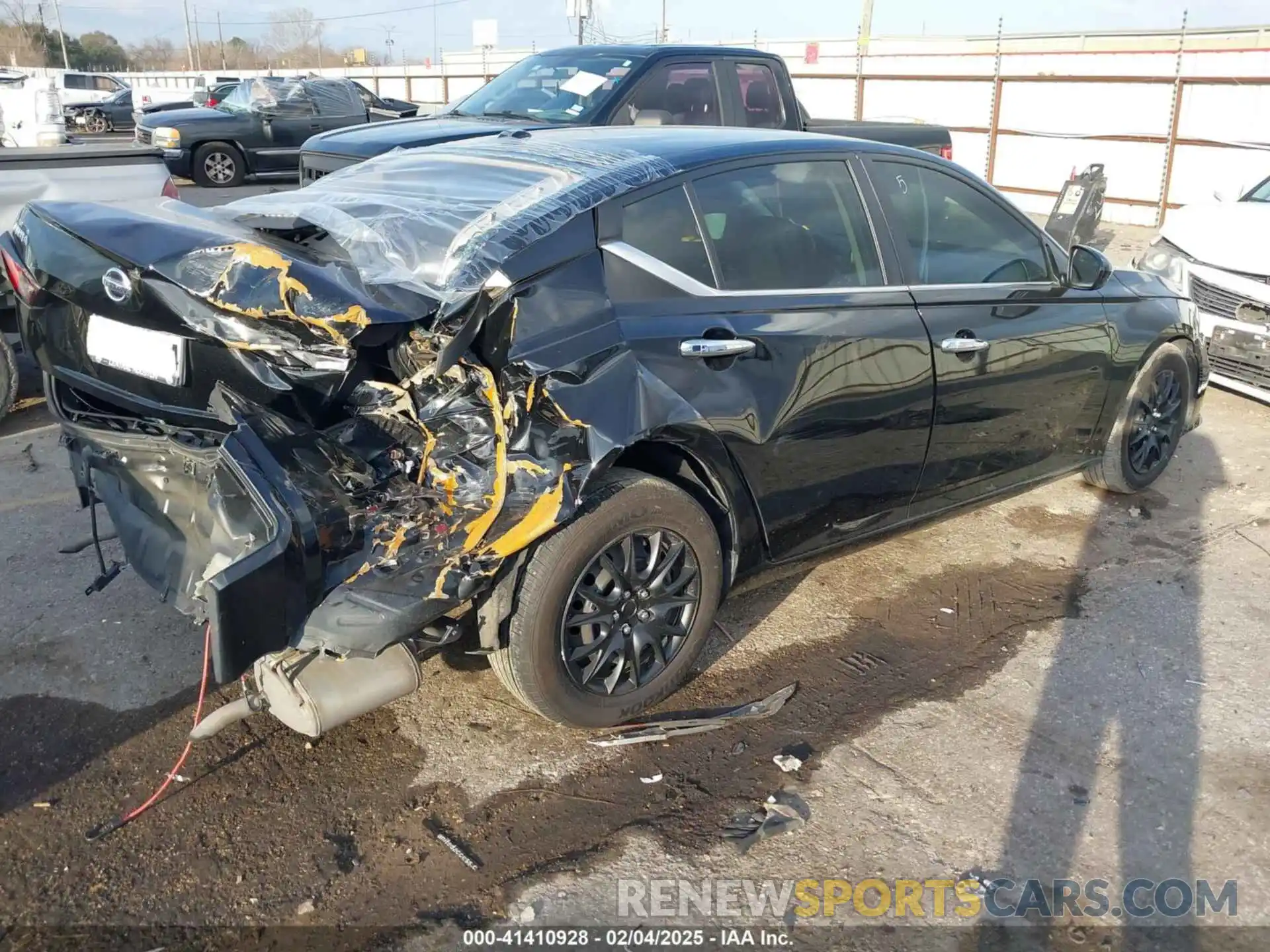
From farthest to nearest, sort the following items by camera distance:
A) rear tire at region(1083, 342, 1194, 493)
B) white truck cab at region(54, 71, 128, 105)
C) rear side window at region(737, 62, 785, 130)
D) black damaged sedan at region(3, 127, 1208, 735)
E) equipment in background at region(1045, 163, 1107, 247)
Result: white truck cab at region(54, 71, 128, 105) < equipment in background at region(1045, 163, 1107, 247) < rear side window at region(737, 62, 785, 130) < rear tire at region(1083, 342, 1194, 493) < black damaged sedan at region(3, 127, 1208, 735)

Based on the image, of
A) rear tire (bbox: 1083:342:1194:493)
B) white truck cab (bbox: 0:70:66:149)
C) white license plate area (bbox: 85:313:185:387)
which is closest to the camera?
white license plate area (bbox: 85:313:185:387)

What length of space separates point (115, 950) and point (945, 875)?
204cm

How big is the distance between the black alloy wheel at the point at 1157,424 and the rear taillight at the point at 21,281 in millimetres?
4630

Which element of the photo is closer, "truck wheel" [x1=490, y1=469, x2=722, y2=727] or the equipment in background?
"truck wheel" [x1=490, y1=469, x2=722, y2=727]

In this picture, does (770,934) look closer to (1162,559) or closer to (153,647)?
(153,647)

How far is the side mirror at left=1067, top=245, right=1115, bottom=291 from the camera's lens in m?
4.45

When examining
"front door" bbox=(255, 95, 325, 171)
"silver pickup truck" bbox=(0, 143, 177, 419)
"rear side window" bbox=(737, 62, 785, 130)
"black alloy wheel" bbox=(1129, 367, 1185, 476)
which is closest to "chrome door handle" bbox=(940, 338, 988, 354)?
"black alloy wheel" bbox=(1129, 367, 1185, 476)

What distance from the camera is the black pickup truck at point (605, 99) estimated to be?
24.1 feet

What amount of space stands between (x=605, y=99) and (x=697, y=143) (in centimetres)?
417

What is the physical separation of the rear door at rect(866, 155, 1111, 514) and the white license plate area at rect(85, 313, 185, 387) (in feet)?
8.10

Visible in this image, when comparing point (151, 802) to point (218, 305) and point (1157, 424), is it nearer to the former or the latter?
point (218, 305)

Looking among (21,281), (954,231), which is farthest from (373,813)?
(954,231)

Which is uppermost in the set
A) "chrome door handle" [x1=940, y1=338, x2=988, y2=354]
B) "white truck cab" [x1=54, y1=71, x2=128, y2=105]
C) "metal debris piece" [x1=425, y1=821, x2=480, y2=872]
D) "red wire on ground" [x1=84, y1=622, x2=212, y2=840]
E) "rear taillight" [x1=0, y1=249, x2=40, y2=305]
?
Result: "white truck cab" [x1=54, y1=71, x2=128, y2=105]

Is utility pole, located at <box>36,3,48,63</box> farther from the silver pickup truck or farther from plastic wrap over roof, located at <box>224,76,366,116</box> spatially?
the silver pickup truck
